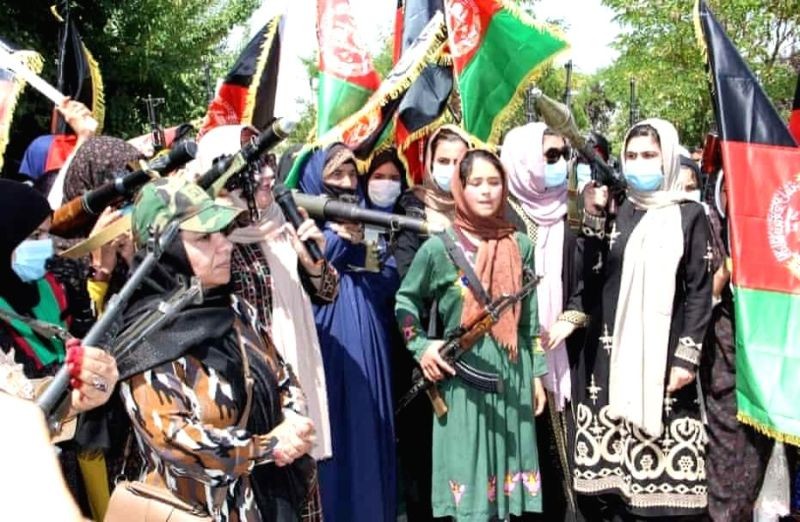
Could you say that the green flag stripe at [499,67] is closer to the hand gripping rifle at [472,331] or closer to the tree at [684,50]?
the hand gripping rifle at [472,331]

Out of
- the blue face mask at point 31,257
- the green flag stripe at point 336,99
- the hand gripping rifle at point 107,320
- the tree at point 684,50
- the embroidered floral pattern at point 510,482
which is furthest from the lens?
the tree at point 684,50

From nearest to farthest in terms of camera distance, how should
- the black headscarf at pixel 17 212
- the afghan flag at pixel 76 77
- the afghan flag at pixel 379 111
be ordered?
1. the black headscarf at pixel 17 212
2. the afghan flag at pixel 379 111
3. the afghan flag at pixel 76 77

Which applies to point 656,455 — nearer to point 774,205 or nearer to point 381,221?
point 774,205

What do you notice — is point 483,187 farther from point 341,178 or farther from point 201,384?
point 201,384

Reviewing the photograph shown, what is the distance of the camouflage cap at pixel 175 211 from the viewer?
104 inches

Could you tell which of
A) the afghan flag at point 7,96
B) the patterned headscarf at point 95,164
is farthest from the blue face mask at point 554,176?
the afghan flag at point 7,96

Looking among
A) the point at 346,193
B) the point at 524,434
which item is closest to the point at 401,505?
the point at 524,434

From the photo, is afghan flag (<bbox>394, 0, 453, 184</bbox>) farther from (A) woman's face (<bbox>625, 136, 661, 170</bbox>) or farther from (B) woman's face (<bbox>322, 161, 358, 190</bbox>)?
(A) woman's face (<bbox>625, 136, 661, 170</bbox>)

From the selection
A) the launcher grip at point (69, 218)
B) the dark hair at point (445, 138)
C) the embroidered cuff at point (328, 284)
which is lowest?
the embroidered cuff at point (328, 284)

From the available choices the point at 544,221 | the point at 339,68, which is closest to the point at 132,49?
the point at 339,68

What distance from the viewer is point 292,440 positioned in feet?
8.90

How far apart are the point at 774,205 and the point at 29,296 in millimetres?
2869

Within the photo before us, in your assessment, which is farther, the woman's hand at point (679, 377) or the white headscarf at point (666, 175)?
the white headscarf at point (666, 175)

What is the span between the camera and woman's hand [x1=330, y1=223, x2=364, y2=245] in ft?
13.2
